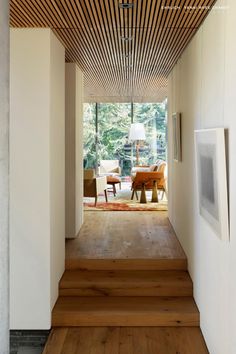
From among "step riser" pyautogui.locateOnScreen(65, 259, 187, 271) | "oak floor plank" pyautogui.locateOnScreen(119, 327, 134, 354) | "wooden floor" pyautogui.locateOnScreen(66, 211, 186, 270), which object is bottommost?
"oak floor plank" pyautogui.locateOnScreen(119, 327, 134, 354)

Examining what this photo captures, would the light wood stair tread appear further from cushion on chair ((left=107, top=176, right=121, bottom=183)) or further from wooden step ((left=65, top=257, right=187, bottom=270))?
cushion on chair ((left=107, top=176, right=121, bottom=183))

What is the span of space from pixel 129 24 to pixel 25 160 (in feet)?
5.04

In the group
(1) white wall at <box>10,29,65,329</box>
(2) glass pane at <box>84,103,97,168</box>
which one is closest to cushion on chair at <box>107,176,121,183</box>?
(2) glass pane at <box>84,103,97,168</box>

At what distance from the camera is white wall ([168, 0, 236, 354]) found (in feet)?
8.69

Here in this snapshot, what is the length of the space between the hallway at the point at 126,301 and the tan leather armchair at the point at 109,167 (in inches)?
250

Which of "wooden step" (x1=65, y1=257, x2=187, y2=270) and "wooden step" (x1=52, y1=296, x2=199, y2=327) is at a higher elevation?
"wooden step" (x1=65, y1=257, x2=187, y2=270)

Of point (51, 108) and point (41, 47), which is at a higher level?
point (41, 47)

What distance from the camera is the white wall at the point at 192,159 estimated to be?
2.65m

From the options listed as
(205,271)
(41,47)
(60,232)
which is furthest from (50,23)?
(205,271)

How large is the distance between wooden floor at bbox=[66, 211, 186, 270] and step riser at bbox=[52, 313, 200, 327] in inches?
35.0

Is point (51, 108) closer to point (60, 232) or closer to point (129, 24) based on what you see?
point (129, 24)

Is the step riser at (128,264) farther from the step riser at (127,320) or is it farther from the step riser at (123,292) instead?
the step riser at (127,320)

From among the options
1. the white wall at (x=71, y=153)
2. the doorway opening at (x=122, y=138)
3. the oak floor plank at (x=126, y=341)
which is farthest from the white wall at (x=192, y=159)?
the doorway opening at (x=122, y=138)

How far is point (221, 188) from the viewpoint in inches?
106
